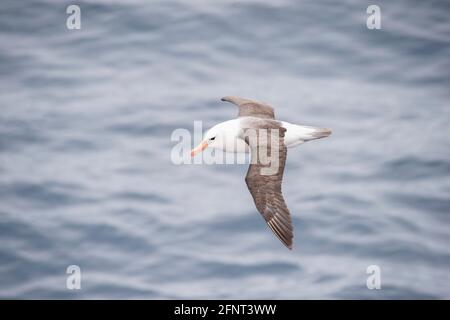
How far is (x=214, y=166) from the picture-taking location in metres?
17.4

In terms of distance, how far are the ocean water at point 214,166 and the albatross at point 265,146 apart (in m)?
2.55

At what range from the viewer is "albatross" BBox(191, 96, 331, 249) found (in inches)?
484

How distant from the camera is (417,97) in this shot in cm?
1947

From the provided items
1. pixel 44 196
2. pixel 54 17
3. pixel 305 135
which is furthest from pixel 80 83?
pixel 305 135

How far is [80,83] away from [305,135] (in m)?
7.81

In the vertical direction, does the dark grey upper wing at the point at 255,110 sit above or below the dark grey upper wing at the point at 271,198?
above

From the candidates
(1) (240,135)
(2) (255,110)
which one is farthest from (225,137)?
(2) (255,110)

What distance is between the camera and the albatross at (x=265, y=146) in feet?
40.4

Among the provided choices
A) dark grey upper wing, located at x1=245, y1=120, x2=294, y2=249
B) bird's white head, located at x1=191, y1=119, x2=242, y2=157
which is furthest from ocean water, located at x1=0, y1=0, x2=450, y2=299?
dark grey upper wing, located at x1=245, y1=120, x2=294, y2=249

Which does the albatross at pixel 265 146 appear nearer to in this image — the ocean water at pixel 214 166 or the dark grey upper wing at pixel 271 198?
the dark grey upper wing at pixel 271 198

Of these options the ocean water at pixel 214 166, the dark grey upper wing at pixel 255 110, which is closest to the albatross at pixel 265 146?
the dark grey upper wing at pixel 255 110

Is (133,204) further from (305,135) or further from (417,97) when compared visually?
(417,97)

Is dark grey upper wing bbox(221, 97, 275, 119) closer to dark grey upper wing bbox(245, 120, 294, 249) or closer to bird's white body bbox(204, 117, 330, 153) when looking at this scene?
bird's white body bbox(204, 117, 330, 153)

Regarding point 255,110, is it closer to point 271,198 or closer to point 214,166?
point 271,198
